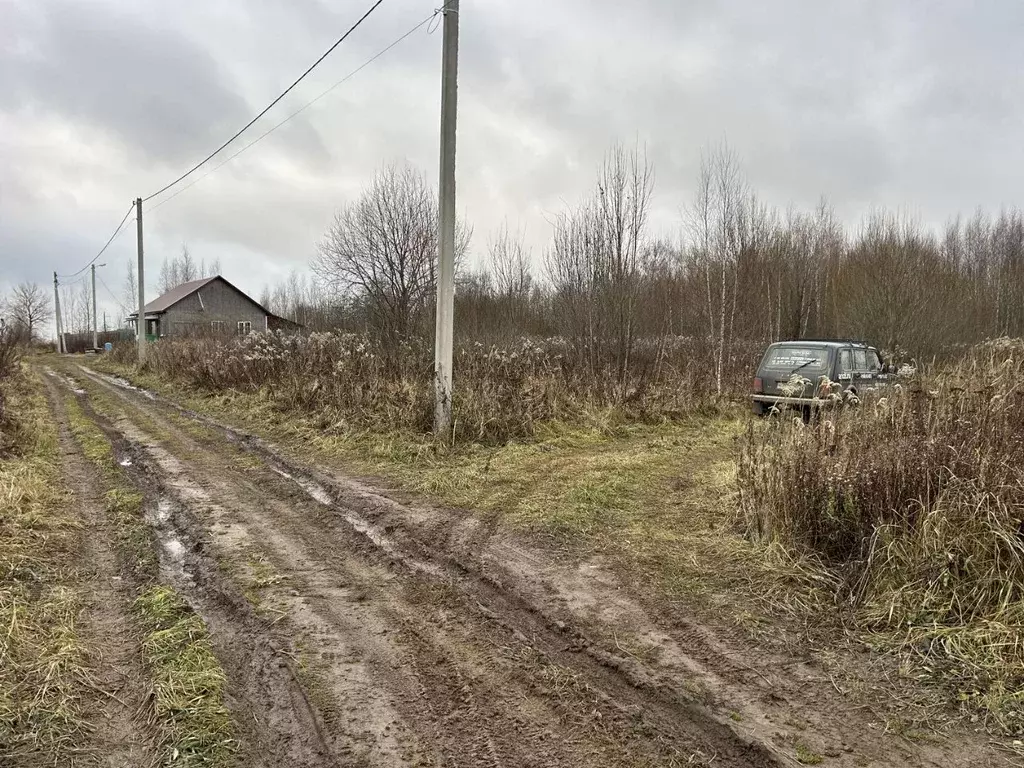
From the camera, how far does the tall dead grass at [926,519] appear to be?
286 cm

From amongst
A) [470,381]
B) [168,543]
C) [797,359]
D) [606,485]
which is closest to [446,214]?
[470,381]

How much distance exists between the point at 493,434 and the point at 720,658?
5538 millimetres

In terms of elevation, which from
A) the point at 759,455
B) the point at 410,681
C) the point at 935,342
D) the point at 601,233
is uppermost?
the point at 601,233

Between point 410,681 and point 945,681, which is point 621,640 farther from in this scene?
point 945,681

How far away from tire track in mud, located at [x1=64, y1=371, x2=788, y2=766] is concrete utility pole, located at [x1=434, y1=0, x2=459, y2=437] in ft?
10.0

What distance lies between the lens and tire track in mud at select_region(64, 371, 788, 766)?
230cm

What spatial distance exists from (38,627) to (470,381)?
6.47m

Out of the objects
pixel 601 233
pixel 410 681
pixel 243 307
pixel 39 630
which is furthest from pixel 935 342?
pixel 243 307

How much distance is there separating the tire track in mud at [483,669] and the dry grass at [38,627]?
3.38 ft

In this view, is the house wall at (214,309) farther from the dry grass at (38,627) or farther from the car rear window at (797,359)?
the dry grass at (38,627)

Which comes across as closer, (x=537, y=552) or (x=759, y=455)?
(x=537, y=552)

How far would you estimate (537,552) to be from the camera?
441 centimetres

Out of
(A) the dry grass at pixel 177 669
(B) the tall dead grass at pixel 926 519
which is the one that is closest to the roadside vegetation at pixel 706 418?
(B) the tall dead grass at pixel 926 519

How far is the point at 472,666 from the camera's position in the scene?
2.86 meters
